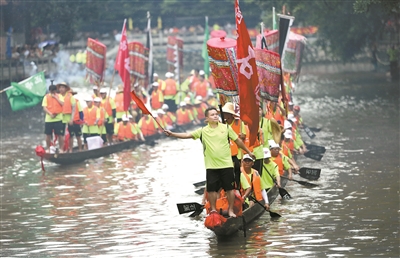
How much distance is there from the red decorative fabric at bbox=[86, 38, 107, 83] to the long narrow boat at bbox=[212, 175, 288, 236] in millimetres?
12412

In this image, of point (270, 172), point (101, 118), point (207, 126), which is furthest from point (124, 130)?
point (207, 126)

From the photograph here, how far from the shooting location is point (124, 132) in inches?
1059

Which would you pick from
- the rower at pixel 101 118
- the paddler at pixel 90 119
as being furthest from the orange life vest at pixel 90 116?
the rower at pixel 101 118

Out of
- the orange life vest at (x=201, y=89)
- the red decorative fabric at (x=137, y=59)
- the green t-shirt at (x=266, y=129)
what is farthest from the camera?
the orange life vest at (x=201, y=89)

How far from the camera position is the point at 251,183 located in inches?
584

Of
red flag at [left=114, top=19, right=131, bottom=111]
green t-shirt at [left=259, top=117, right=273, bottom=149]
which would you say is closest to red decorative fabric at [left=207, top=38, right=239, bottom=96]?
green t-shirt at [left=259, top=117, right=273, bottom=149]

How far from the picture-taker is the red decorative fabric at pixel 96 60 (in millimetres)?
27734

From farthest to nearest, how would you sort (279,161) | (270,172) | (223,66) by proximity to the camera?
1. (279,161)
2. (223,66)
3. (270,172)

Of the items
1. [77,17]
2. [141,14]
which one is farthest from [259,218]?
[141,14]

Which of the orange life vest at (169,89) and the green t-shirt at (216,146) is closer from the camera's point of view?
the green t-shirt at (216,146)

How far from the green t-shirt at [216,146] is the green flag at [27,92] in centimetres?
1094

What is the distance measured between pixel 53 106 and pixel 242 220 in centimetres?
1092

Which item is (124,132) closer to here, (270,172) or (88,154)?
(88,154)

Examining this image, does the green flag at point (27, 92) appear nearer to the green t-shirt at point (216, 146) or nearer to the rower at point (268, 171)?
the rower at point (268, 171)
